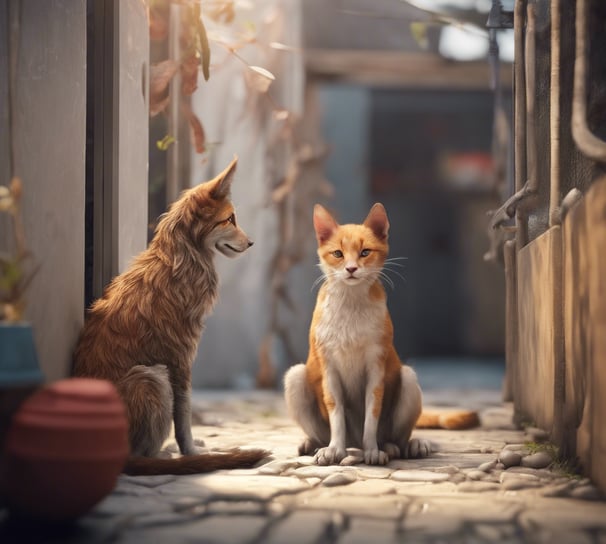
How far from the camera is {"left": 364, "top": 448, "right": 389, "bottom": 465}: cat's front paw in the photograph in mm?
3422

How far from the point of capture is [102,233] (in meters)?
3.89

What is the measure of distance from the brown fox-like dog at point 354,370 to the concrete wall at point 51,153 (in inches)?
44.7

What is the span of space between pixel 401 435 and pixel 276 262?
4.30 metres

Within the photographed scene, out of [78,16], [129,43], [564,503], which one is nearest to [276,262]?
[129,43]

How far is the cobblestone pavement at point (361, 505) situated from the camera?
2322mm

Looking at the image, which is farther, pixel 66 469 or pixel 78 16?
pixel 78 16

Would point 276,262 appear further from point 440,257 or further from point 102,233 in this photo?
point 440,257

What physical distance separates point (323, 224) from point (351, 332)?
57 centimetres

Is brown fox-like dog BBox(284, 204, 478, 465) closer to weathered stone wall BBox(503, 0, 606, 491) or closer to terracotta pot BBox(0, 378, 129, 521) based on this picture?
weathered stone wall BBox(503, 0, 606, 491)

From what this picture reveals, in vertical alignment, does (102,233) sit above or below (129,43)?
below

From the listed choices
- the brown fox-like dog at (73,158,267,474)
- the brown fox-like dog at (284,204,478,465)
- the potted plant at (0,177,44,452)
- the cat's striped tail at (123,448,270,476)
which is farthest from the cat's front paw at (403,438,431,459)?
the potted plant at (0,177,44,452)

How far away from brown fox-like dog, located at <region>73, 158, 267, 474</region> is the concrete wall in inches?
7.5

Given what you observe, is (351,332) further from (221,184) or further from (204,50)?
(204,50)

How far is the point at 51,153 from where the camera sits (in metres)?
3.15
